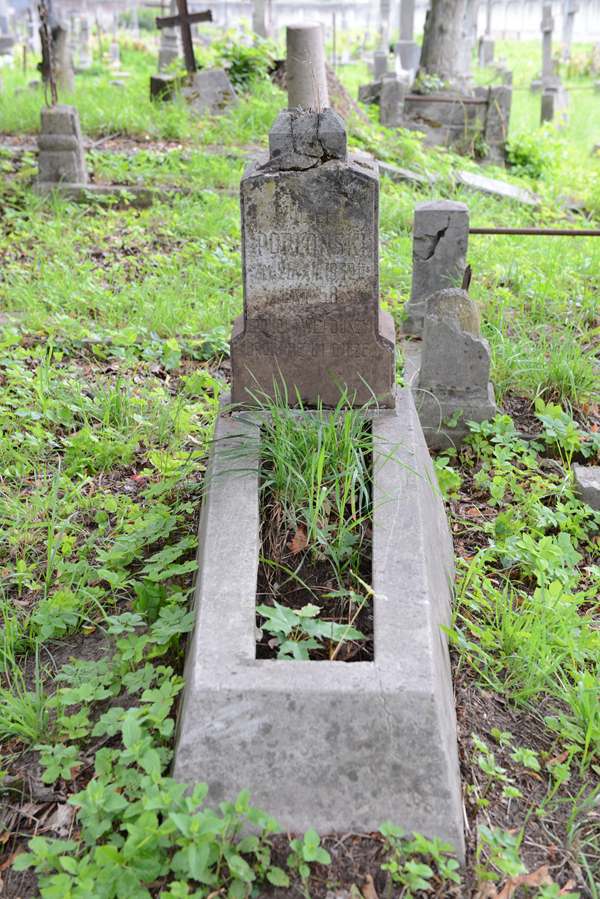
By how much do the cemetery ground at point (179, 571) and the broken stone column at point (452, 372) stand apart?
0.13 m

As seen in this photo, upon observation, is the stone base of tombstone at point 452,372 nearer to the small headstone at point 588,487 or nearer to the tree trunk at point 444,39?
the small headstone at point 588,487

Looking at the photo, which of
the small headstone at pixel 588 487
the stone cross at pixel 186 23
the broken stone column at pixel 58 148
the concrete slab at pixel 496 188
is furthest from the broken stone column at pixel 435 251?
the stone cross at pixel 186 23

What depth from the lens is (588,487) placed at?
3861 millimetres

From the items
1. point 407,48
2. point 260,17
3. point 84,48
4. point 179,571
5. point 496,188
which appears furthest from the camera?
point 84,48

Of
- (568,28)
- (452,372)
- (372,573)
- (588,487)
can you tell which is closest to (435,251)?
(452,372)

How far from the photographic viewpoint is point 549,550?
338 cm

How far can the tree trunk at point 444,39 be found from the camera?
12.7 meters

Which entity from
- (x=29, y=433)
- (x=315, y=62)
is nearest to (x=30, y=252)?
(x=29, y=433)

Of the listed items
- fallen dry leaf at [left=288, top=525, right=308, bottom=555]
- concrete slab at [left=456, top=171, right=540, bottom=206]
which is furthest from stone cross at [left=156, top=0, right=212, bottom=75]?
fallen dry leaf at [left=288, top=525, right=308, bottom=555]

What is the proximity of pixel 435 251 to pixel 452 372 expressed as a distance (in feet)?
4.36

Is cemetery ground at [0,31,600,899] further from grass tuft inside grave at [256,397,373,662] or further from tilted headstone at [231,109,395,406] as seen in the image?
tilted headstone at [231,109,395,406]

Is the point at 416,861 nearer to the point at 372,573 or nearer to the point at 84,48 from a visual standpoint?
the point at 372,573

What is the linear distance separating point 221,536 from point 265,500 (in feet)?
1.02

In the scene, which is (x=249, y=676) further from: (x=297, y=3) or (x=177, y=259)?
(x=297, y=3)
